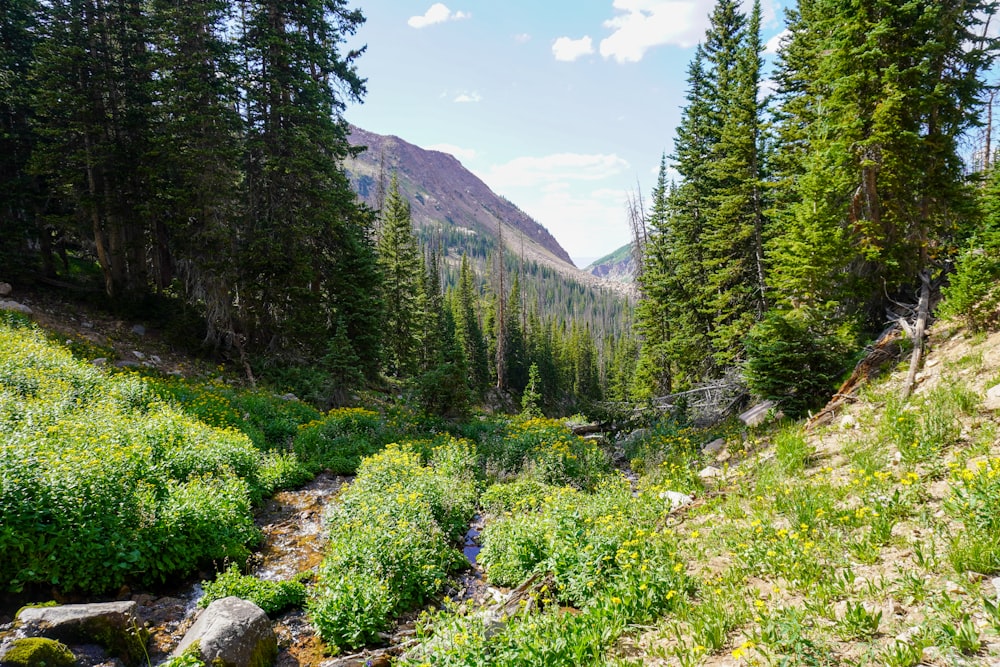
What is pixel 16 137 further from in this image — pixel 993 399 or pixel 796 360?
pixel 993 399

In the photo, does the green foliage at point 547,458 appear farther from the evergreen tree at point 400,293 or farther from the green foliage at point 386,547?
the evergreen tree at point 400,293

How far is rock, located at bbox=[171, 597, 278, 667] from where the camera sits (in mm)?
4789

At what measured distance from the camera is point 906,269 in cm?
1075

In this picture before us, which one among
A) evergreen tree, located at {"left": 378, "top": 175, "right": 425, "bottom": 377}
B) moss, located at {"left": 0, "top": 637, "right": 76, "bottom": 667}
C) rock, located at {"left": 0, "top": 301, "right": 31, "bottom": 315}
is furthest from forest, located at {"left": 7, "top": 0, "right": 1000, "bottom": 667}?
evergreen tree, located at {"left": 378, "top": 175, "right": 425, "bottom": 377}

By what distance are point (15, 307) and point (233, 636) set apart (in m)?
18.7

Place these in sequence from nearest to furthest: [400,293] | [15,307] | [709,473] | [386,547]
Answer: [386,547] < [709,473] < [15,307] < [400,293]

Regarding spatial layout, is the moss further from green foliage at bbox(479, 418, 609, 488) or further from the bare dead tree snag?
the bare dead tree snag

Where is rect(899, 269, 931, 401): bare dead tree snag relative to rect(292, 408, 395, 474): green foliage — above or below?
above

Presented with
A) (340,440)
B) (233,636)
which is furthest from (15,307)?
(233,636)

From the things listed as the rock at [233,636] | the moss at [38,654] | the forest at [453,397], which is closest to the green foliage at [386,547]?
the forest at [453,397]

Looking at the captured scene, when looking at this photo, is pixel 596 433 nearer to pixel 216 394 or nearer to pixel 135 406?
pixel 216 394

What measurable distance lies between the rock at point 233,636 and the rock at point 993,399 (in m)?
10.2

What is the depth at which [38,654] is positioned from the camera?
172 inches

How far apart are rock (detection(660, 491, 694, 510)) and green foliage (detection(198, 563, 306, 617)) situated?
601 cm
